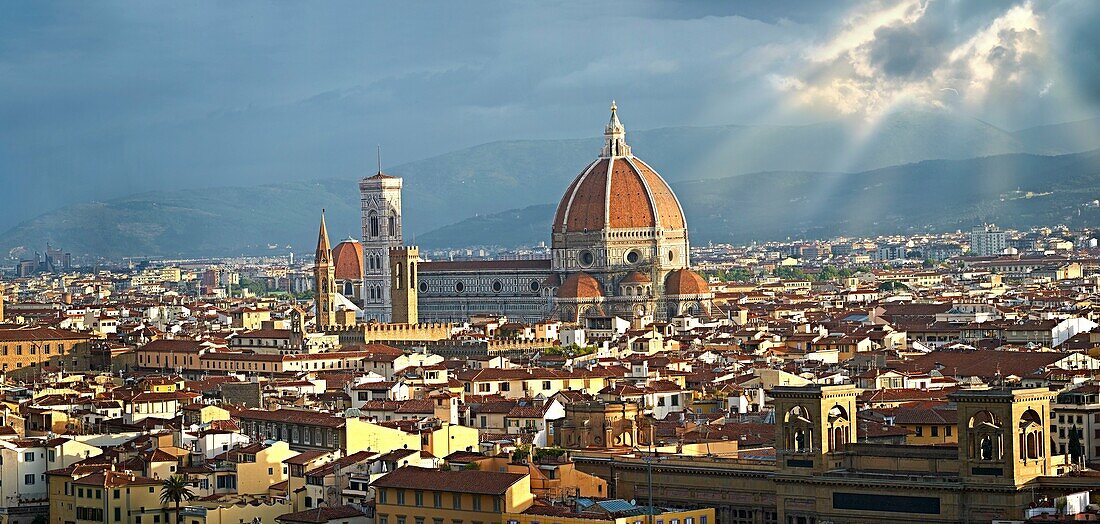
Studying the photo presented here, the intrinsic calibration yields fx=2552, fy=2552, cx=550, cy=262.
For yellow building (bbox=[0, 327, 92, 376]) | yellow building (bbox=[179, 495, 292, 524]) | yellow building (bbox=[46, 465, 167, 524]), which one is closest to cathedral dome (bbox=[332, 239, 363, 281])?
yellow building (bbox=[0, 327, 92, 376])

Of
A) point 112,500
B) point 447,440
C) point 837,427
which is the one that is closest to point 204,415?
point 447,440

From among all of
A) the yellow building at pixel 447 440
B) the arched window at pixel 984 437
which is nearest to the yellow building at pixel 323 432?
the yellow building at pixel 447 440

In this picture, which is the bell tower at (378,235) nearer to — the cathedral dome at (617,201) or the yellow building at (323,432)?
the cathedral dome at (617,201)

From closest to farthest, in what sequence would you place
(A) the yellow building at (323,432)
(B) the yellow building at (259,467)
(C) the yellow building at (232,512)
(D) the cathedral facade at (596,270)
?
(C) the yellow building at (232,512)
(B) the yellow building at (259,467)
(A) the yellow building at (323,432)
(D) the cathedral facade at (596,270)

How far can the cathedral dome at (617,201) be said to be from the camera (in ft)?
441

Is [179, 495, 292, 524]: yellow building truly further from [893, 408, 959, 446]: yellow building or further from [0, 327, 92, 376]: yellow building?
[0, 327, 92, 376]: yellow building

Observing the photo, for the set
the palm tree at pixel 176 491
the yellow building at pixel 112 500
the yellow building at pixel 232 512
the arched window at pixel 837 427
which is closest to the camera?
the arched window at pixel 837 427

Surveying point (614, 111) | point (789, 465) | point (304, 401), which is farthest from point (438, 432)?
point (614, 111)

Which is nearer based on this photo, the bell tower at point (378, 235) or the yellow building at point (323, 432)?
the yellow building at point (323, 432)

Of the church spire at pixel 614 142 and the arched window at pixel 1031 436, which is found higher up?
the church spire at pixel 614 142

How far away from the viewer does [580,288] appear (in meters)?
130

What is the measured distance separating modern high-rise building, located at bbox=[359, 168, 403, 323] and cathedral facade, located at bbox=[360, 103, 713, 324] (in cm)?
17

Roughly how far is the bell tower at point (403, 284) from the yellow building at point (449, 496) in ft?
303

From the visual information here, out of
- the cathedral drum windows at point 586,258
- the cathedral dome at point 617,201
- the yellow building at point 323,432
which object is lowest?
the yellow building at point 323,432
